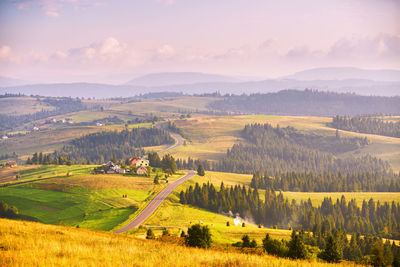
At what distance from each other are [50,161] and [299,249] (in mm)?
169104

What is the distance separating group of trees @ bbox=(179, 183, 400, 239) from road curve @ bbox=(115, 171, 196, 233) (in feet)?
20.2

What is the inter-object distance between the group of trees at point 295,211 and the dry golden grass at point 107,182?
56.0ft

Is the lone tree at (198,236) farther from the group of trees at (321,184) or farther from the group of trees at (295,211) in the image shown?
the group of trees at (321,184)

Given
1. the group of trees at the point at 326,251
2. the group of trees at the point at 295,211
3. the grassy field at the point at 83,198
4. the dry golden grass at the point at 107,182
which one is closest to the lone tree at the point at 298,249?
the group of trees at the point at 326,251

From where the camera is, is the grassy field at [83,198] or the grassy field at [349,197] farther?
the grassy field at [349,197]

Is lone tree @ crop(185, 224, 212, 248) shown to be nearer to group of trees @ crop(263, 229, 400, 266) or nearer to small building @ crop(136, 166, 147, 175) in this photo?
group of trees @ crop(263, 229, 400, 266)

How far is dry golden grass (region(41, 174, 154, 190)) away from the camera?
107125mm

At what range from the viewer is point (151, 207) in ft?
294

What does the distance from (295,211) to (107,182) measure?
70.9 metres

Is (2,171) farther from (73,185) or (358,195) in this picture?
(358,195)

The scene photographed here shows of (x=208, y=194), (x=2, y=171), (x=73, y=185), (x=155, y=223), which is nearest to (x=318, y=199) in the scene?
(x=208, y=194)

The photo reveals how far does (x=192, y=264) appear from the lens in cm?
1722

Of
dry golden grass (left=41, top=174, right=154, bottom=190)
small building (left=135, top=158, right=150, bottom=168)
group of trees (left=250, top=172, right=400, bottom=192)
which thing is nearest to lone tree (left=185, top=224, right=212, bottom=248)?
dry golden grass (left=41, top=174, right=154, bottom=190)

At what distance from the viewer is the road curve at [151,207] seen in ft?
243
